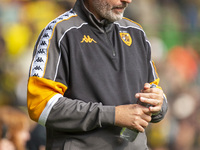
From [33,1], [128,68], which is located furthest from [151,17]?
[128,68]

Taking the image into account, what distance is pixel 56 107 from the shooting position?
2.27m

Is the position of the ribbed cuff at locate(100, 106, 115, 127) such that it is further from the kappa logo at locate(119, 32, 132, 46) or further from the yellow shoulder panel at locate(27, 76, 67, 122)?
the kappa logo at locate(119, 32, 132, 46)

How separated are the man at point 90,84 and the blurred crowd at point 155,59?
6.60ft

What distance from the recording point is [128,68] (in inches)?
98.5

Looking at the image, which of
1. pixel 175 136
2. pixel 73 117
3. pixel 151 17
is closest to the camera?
pixel 73 117

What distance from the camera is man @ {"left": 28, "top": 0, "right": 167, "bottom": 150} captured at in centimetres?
227

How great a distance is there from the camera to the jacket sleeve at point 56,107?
7.41ft

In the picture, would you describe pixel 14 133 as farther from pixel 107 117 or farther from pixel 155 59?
pixel 155 59

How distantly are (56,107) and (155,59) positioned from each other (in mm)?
4918

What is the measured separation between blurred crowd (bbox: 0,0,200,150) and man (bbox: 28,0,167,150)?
79.3 inches

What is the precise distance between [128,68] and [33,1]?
180 inches

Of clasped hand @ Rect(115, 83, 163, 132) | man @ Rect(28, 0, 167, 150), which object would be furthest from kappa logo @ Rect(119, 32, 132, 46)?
clasped hand @ Rect(115, 83, 163, 132)

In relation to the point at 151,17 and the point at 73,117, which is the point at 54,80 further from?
the point at 151,17

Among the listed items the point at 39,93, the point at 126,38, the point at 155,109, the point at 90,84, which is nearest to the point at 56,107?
the point at 39,93
